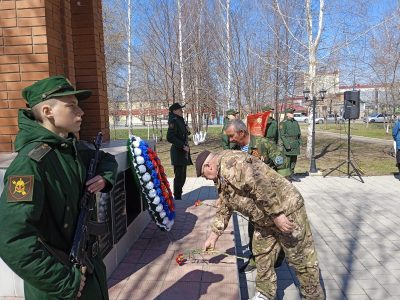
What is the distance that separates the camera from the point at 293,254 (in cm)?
311

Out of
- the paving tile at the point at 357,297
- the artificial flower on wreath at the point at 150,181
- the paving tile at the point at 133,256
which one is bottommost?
the paving tile at the point at 357,297

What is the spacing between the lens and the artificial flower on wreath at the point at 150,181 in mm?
4027

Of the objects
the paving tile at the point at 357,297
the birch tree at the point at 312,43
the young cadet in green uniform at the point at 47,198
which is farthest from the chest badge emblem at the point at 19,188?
the birch tree at the point at 312,43

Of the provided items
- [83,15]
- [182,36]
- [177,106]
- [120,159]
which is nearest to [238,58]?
[182,36]

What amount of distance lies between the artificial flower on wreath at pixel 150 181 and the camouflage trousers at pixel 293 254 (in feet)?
4.29

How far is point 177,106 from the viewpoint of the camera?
6.92 metres

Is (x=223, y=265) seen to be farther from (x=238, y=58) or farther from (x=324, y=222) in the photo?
(x=238, y=58)

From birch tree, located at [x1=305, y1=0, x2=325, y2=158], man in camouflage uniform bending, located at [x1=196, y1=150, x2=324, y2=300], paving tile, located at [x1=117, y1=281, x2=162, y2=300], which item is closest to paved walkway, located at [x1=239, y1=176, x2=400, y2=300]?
man in camouflage uniform bending, located at [x1=196, y1=150, x2=324, y2=300]

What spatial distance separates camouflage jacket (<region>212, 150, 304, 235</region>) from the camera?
8.94 ft

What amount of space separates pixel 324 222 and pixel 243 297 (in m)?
3.12

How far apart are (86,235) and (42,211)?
28cm

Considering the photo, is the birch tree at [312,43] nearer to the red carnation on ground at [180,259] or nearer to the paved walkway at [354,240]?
the paved walkway at [354,240]

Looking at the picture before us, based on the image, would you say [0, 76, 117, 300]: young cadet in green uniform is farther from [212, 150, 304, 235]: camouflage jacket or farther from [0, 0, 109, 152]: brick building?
[0, 0, 109, 152]: brick building

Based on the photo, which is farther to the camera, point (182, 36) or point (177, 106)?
point (182, 36)
